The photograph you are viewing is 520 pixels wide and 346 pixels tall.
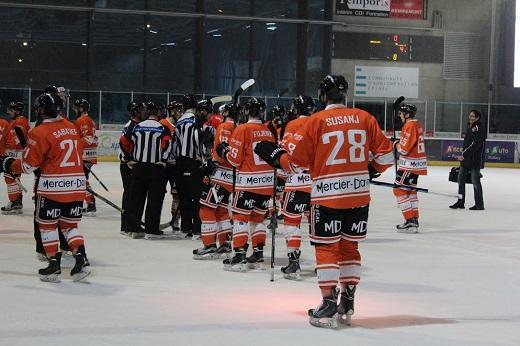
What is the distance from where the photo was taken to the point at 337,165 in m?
5.70

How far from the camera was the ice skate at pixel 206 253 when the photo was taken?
8602 mm

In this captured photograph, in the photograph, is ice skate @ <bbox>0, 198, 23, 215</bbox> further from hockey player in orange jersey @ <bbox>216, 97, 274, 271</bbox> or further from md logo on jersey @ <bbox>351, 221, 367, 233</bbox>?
md logo on jersey @ <bbox>351, 221, 367, 233</bbox>


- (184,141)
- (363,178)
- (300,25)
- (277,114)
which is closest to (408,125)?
(277,114)

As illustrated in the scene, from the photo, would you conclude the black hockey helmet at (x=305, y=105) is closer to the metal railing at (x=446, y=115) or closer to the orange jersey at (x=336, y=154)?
the orange jersey at (x=336, y=154)

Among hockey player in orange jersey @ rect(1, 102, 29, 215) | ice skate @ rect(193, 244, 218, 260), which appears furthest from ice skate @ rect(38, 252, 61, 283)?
hockey player in orange jersey @ rect(1, 102, 29, 215)

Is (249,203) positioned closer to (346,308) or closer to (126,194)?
(346,308)

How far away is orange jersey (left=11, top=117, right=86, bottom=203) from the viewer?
22.6ft

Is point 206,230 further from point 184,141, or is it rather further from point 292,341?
point 292,341

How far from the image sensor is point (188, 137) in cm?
988

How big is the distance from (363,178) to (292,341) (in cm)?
120

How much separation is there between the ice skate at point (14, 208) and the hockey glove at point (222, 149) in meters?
4.82

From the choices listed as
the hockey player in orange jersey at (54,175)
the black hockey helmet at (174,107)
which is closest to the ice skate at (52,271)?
the hockey player in orange jersey at (54,175)

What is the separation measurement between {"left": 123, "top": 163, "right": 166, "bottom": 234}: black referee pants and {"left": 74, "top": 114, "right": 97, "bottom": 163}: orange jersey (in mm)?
2197

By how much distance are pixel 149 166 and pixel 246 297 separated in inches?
147
